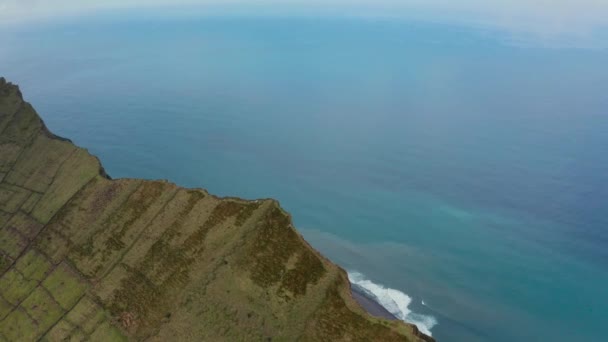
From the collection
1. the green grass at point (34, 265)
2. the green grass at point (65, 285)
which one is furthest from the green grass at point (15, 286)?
the green grass at point (65, 285)

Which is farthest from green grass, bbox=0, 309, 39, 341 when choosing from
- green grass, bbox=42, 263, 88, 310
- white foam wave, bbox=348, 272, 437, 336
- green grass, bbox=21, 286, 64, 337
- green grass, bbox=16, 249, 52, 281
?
white foam wave, bbox=348, 272, 437, 336

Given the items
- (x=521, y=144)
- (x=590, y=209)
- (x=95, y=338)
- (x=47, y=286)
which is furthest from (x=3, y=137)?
(x=521, y=144)

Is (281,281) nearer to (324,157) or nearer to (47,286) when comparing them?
(47,286)

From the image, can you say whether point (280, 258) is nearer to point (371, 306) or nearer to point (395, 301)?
point (371, 306)

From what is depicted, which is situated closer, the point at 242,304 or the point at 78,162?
the point at 242,304

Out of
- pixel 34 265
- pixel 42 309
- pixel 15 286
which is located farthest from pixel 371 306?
pixel 15 286

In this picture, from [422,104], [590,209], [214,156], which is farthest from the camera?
[422,104]
